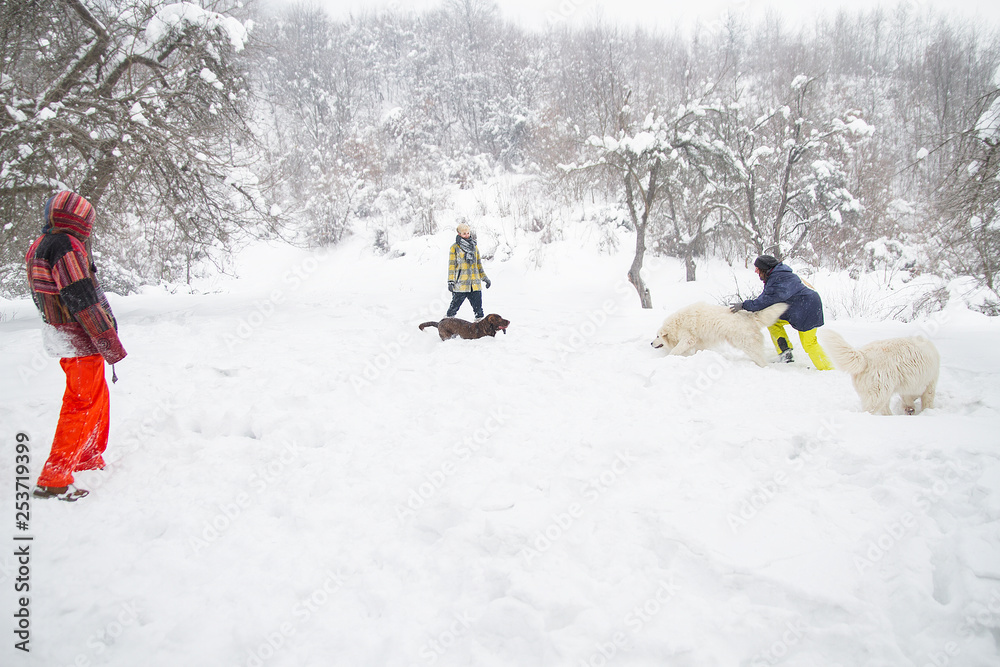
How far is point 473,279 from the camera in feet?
23.8

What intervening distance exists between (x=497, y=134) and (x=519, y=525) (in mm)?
27265

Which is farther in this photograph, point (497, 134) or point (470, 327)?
point (497, 134)

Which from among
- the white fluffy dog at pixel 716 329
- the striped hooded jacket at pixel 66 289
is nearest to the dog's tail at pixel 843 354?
the white fluffy dog at pixel 716 329

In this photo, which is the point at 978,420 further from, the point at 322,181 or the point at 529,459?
the point at 322,181

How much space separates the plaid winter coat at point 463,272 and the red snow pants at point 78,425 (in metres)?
4.82

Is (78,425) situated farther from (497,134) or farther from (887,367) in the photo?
(497,134)

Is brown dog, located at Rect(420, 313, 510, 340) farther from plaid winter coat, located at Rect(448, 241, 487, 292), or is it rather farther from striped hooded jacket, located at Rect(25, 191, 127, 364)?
striped hooded jacket, located at Rect(25, 191, 127, 364)

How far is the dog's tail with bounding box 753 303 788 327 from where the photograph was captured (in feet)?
16.7

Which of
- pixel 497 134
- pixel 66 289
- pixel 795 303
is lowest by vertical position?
pixel 795 303

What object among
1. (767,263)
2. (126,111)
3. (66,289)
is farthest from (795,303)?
(126,111)

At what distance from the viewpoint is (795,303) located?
5.06 metres

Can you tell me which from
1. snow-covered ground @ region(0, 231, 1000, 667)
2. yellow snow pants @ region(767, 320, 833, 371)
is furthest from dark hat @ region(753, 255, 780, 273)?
snow-covered ground @ region(0, 231, 1000, 667)

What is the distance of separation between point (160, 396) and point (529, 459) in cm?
382

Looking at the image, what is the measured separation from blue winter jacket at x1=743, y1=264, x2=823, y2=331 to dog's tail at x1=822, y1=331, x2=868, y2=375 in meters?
1.47
